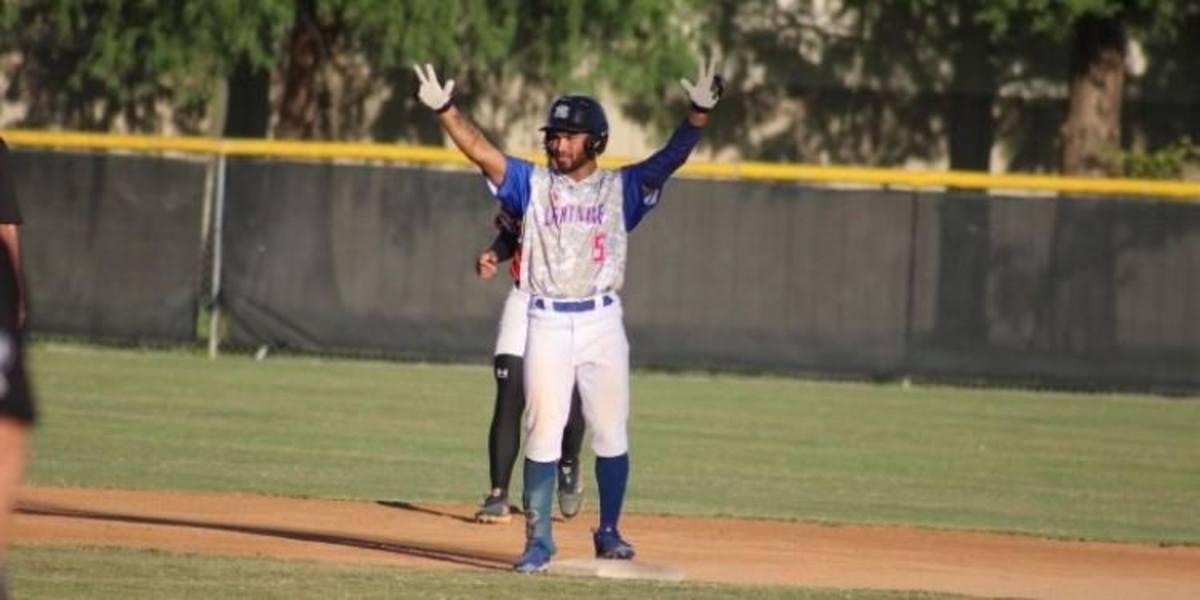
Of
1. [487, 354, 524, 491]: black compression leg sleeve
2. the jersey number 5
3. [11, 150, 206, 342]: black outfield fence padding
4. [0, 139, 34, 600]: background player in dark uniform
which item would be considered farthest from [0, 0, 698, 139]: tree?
[0, 139, 34, 600]: background player in dark uniform

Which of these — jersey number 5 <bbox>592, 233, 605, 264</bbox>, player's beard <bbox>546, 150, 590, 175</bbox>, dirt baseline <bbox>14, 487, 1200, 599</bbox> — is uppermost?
player's beard <bbox>546, 150, 590, 175</bbox>

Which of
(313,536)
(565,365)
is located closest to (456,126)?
(565,365)

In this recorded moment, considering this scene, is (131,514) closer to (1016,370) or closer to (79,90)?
(1016,370)

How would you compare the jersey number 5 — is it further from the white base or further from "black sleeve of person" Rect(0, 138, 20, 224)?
"black sleeve of person" Rect(0, 138, 20, 224)

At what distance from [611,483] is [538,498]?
38 centimetres

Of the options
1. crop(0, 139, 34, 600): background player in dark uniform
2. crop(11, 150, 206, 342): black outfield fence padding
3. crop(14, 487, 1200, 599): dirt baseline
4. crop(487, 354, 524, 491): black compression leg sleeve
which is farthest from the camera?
crop(11, 150, 206, 342): black outfield fence padding

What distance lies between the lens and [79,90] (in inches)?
1435

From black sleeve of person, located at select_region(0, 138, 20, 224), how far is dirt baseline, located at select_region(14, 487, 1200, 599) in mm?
2803

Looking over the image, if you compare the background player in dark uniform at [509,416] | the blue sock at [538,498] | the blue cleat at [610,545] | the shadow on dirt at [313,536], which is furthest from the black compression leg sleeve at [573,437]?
the blue sock at [538,498]

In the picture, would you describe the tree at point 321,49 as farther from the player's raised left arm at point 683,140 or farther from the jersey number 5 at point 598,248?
the jersey number 5 at point 598,248

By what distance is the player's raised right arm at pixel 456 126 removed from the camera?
10398 millimetres

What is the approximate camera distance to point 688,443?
1869 centimetres

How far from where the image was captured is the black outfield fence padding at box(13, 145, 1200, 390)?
81.4 ft

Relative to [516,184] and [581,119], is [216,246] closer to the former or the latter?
[516,184]
